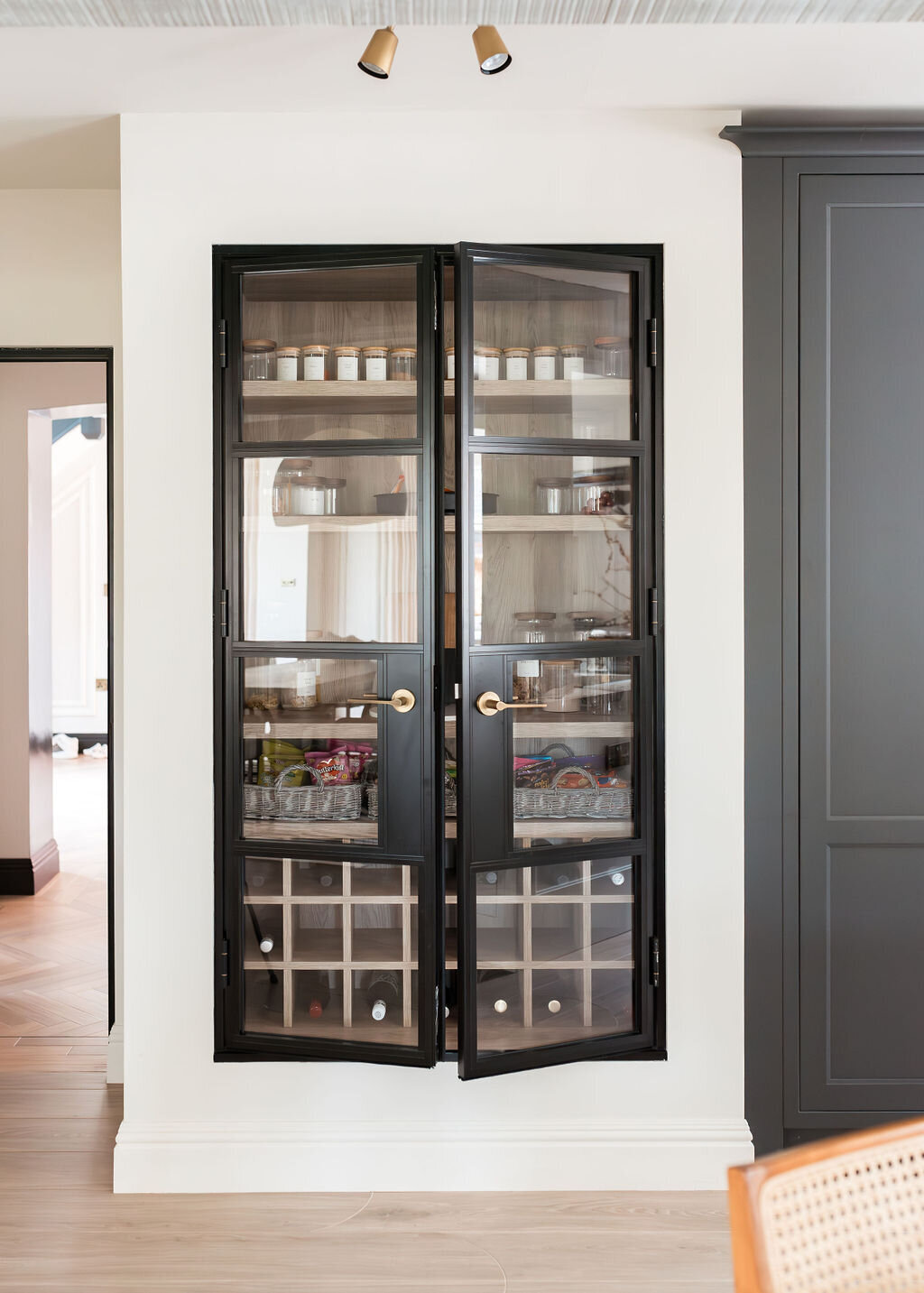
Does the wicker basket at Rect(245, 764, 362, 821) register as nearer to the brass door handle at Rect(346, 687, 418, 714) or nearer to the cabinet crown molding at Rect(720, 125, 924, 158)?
the brass door handle at Rect(346, 687, 418, 714)

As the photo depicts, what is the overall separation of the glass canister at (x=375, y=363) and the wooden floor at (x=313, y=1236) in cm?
206

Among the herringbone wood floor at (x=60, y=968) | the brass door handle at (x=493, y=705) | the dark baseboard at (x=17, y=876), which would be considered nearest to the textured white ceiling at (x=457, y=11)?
the brass door handle at (x=493, y=705)

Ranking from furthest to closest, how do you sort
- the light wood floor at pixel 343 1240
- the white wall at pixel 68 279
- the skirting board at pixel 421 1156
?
the white wall at pixel 68 279, the skirting board at pixel 421 1156, the light wood floor at pixel 343 1240

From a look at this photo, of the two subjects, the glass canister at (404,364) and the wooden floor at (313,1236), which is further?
the glass canister at (404,364)

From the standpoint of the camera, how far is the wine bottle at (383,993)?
2.23 metres

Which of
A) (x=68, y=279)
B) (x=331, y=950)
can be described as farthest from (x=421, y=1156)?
(x=68, y=279)

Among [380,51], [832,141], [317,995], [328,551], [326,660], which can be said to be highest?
[832,141]

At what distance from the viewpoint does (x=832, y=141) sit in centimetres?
224

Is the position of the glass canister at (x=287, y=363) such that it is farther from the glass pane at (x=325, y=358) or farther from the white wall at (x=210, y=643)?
the white wall at (x=210, y=643)

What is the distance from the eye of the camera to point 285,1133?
227 cm

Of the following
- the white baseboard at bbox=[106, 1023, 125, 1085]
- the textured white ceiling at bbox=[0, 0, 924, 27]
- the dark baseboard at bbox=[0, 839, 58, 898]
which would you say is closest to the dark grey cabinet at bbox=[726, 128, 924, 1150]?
the textured white ceiling at bbox=[0, 0, 924, 27]

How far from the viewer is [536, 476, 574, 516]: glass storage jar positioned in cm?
221

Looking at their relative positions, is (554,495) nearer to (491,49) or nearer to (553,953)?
(491,49)

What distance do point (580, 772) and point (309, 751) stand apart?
2.27 ft
